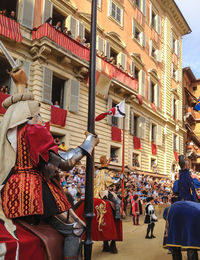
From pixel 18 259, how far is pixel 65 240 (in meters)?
0.46

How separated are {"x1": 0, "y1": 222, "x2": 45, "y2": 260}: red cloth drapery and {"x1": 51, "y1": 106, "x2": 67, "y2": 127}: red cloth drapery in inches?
506

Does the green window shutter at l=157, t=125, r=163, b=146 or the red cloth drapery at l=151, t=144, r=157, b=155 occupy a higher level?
the green window shutter at l=157, t=125, r=163, b=146

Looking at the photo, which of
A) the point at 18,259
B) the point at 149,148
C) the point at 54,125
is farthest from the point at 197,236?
the point at 149,148

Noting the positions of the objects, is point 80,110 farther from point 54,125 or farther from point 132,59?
point 132,59

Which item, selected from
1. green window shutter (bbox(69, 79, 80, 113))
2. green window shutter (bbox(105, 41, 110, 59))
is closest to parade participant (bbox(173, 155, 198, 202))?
green window shutter (bbox(69, 79, 80, 113))

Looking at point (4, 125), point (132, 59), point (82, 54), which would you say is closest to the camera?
point (4, 125)

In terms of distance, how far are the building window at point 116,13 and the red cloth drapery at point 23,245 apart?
2082 centimetres

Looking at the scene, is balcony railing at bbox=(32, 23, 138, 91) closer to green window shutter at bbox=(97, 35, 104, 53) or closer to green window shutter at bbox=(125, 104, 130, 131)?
green window shutter at bbox=(97, 35, 104, 53)

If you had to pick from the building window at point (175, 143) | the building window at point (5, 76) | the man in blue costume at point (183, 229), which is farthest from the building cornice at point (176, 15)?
the man in blue costume at point (183, 229)

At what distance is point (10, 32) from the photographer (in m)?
13.3

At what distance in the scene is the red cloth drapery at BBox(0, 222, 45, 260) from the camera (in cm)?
197

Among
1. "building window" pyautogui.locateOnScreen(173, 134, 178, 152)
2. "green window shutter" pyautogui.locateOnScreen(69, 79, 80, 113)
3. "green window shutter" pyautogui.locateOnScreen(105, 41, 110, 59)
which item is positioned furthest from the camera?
"building window" pyautogui.locateOnScreen(173, 134, 178, 152)

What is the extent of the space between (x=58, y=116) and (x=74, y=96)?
1910 mm

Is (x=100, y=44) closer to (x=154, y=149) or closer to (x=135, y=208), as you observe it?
(x=154, y=149)
